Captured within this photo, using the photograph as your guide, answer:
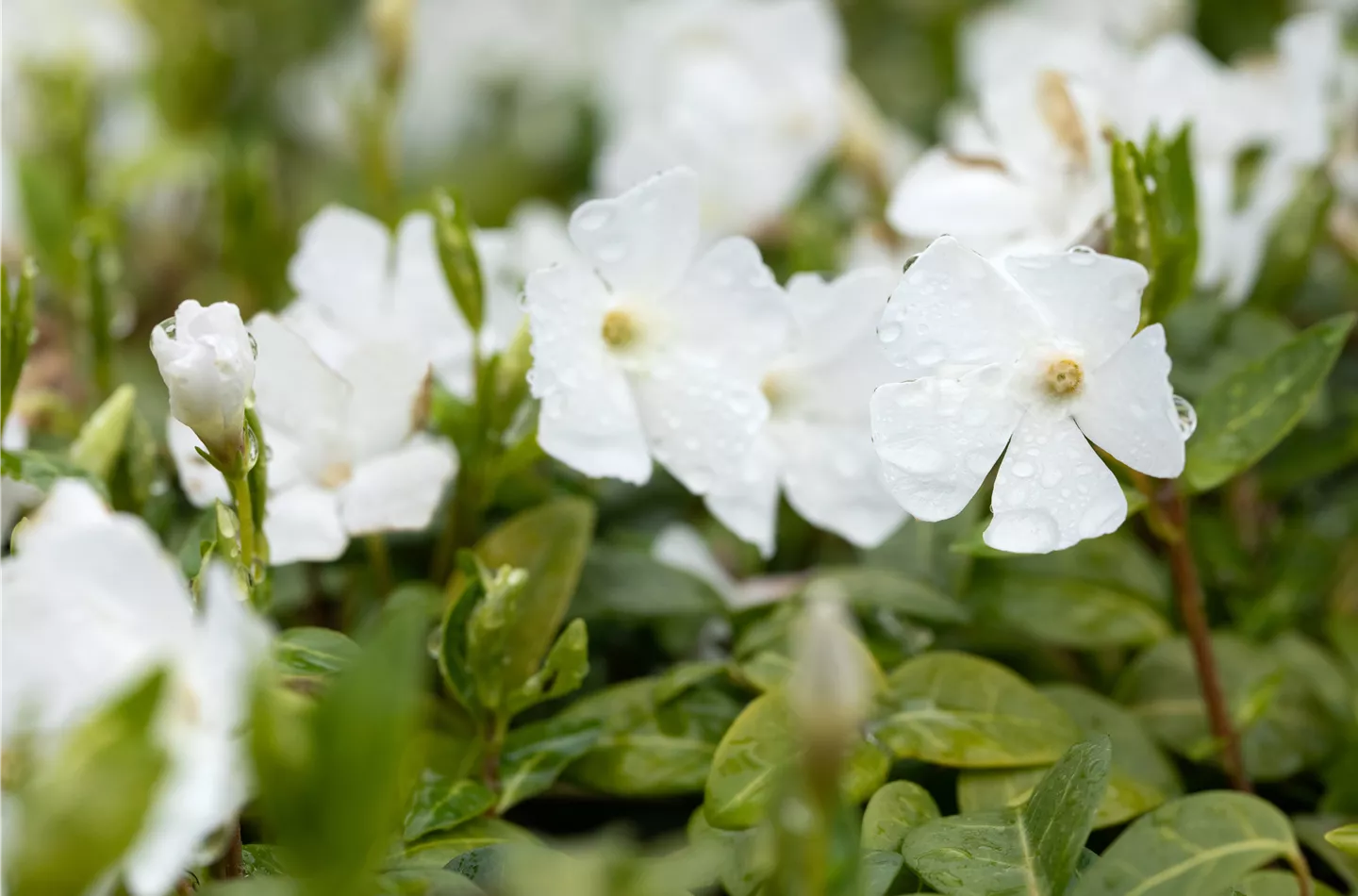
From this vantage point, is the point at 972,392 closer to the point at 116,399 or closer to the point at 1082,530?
the point at 1082,530

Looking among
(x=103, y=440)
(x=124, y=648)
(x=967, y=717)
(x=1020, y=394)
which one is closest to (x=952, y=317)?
(x=1020, y=394)

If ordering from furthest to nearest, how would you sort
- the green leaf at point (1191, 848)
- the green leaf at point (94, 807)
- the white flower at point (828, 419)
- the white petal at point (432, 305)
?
the white petal at point (432, 305)
the white flower at point (828, 419)
the green leaf at point (1191, 848)
the green leaf at point (94, 807)

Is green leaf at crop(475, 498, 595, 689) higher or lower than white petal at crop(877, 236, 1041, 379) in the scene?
lower

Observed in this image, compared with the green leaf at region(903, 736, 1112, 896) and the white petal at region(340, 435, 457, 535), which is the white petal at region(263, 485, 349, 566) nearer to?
the white petal at region(340, 435, 457, 535)

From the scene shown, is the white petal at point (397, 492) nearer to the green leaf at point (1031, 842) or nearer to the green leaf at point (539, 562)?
the green leaf at point (539, 562)

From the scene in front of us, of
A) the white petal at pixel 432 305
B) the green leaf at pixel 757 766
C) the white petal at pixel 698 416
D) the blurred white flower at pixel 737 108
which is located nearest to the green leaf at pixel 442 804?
the green leaf at pixel 757 766

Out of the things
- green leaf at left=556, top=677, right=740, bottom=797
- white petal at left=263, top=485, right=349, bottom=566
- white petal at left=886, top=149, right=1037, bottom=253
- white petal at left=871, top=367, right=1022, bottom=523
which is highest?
white petal at left=886, top=149, right=1037, bottom=253

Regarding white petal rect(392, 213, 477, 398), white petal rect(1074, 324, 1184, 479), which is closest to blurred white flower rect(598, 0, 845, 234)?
white petal rect(392, 213, 477, 398)
